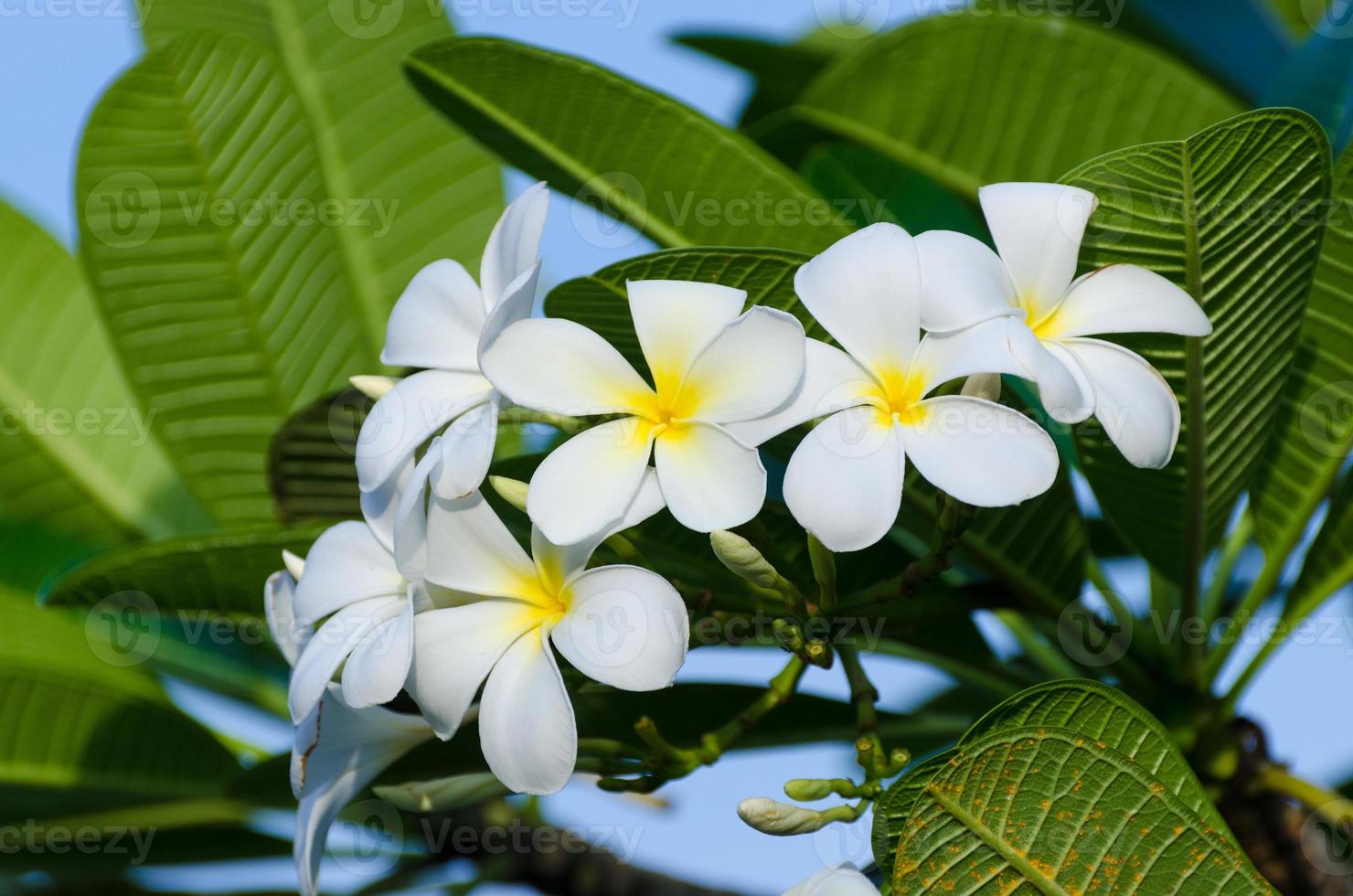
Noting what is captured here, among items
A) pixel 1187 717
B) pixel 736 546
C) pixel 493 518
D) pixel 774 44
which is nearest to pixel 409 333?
pixel 493 518

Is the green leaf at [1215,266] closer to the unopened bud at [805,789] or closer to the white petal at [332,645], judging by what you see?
the unopened bud at [805,789]

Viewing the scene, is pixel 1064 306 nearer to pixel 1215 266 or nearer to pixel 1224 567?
pixel 1215 266

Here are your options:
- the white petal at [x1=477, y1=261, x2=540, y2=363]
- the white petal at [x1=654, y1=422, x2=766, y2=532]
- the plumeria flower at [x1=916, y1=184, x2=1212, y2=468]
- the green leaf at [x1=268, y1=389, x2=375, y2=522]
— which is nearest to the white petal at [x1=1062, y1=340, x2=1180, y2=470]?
the plumeria flower at [x1=916, y1=184, x2=1212, y2=468]

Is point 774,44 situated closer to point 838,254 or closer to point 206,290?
point 206,290

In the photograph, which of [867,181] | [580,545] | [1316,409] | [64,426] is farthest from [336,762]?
[64,426]

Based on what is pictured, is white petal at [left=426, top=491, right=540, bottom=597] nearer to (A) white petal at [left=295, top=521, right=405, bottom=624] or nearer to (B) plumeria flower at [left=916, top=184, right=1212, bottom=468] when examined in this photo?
(A) white petal at [left=295, top=521, right=405, bottom=624]

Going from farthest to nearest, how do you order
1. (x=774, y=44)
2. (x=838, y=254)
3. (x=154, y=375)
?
(x=774, y=44) < (x=154, y=375) < (x=838, y=254)
